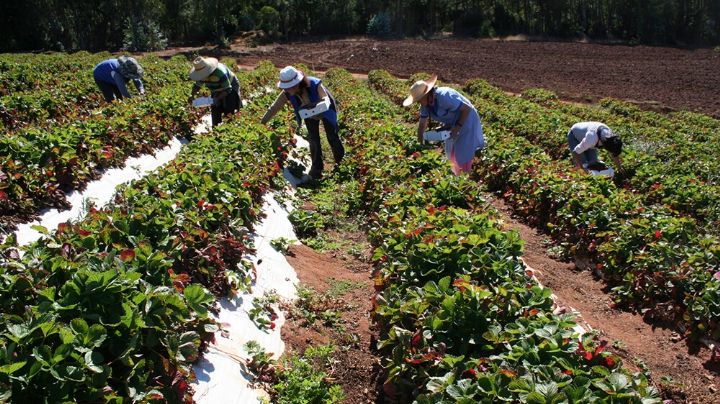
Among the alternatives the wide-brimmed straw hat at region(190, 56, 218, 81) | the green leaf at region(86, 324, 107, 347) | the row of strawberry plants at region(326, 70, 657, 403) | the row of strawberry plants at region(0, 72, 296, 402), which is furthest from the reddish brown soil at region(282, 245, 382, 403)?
the wide-brimmed straw hat at region(190, 56, 218, 81)

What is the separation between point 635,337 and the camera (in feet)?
16.3

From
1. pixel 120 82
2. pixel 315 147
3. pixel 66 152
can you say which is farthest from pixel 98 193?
pixel 120 82

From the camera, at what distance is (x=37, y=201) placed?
225 inches

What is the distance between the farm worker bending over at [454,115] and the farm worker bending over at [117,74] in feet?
20.2

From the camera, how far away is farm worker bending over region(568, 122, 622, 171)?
7559 millimetres

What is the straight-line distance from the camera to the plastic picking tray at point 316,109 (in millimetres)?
7988

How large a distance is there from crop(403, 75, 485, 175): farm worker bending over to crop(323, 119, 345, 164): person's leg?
160 centimetres

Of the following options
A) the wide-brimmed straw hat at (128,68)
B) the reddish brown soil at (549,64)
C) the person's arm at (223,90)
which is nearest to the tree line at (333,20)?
the reddish brown soil at (549,64)

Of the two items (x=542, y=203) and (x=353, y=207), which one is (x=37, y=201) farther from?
(x=542, y=203)

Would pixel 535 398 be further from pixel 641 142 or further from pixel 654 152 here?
pixel 641 142

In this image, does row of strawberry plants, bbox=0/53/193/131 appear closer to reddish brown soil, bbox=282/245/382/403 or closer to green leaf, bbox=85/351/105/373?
reddish brown soil, bbox=282/245/382/403

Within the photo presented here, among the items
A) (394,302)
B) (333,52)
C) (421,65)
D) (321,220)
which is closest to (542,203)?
(321,220)

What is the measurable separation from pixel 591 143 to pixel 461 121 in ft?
6.39

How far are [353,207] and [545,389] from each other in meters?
4.94
